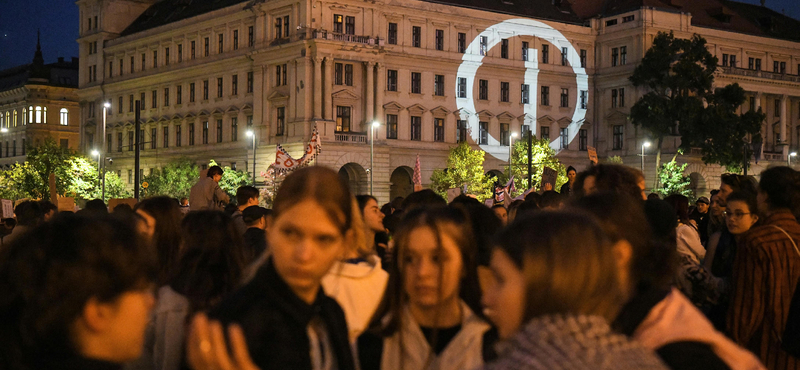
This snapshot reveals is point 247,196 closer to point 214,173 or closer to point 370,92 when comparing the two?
point 214,173

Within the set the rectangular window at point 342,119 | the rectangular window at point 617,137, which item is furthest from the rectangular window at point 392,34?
the rectangular window at point 617,137

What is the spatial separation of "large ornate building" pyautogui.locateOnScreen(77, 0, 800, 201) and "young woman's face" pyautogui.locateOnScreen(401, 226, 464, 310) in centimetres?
5566

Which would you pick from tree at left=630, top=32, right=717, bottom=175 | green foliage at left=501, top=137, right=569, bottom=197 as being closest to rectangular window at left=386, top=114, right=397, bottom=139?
green foliage at left=501, top=137, right=569, bottom=197

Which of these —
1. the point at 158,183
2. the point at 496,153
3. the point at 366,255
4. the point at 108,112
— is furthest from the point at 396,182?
the point at 366,255

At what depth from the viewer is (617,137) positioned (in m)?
75.8

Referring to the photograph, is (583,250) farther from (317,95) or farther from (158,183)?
(158,183)

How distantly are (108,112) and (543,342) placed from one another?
85420 mm

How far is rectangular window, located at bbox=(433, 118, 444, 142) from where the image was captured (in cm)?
7000

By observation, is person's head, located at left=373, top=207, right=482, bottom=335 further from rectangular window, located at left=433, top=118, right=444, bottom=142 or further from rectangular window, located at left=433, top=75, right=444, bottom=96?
rectangular window, located at left=433, top=75, right=444, bottom=96

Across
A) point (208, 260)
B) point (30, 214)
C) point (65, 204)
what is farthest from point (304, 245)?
point (65, 204)

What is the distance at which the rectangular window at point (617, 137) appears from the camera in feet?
248

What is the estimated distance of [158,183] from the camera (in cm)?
6862

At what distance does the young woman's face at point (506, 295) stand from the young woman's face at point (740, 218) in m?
4.70

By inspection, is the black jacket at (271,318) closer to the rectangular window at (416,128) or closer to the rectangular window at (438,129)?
the rectangular window at (416,128)
